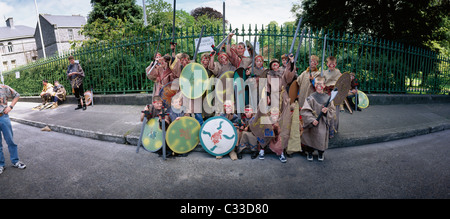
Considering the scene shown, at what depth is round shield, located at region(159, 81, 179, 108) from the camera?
4889 mm

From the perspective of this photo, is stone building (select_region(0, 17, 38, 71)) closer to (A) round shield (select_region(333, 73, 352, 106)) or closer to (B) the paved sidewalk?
(B) the paved sidewalk

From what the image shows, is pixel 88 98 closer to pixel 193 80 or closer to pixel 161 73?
pixel 161 73

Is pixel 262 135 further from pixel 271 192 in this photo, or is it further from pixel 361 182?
pixel 361 182

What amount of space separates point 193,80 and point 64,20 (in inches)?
1810

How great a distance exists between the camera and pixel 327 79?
17.2ft

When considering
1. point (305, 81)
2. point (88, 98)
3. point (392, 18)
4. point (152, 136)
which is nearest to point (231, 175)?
point (152, 136)

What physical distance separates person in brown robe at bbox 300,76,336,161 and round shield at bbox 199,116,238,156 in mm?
1258

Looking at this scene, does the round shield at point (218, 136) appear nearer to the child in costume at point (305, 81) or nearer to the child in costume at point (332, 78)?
the child in costume at point (305, 81)

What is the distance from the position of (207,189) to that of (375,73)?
26.8 ft

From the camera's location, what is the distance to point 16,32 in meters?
43.4

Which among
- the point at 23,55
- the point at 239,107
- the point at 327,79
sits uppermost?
the point at 23,55

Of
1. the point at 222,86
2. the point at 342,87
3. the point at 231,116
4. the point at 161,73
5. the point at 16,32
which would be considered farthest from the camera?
the point at 16,32
